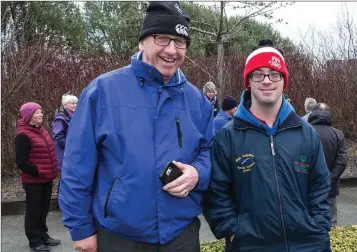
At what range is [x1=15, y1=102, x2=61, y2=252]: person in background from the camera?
545cm

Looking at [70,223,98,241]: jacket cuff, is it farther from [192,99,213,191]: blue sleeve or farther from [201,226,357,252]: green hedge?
[201,226,357,252]: green hedge

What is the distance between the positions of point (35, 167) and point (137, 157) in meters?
3.70

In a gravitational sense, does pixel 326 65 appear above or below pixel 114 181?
above

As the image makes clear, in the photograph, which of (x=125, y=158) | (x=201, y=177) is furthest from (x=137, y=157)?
(x=201, y=177)

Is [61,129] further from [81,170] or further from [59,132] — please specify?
Result: [81,170]

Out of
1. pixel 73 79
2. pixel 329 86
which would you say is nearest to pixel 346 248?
pixel 73 79

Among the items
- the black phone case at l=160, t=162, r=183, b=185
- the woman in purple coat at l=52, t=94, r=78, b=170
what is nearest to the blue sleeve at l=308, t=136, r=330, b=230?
the black phone case at l=160, t=162, r=183, b=185

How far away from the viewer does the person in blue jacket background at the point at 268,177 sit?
2.40 m

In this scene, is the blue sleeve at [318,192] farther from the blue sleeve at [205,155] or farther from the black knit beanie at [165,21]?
the black knit beanie at [165,21]

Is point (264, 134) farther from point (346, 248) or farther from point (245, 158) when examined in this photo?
point (346, 248)

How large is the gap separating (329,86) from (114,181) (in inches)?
450

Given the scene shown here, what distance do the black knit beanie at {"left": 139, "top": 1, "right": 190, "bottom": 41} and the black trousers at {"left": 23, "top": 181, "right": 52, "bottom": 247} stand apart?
397cm

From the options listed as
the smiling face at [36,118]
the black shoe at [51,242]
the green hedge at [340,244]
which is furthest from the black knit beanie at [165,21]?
the black shoe at [51,242]

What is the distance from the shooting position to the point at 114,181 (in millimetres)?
2195
